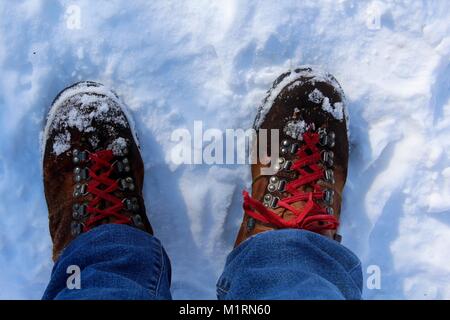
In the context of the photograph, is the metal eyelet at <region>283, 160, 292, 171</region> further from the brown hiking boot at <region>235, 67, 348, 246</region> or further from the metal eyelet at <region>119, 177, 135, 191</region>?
the metal eyelet at <region>119, 177, 135, 191</region>

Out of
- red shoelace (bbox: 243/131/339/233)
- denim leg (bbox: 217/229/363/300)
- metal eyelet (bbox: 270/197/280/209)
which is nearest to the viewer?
denim leg (bbox: 217/229/363/300)

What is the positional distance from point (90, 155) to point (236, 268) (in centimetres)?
53

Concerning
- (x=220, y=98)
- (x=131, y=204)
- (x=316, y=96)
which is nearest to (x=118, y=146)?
(x=131, y=204)

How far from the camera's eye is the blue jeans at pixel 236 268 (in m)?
Result: 1.03

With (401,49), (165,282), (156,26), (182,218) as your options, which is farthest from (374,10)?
(165,282)

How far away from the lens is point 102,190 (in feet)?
4.52

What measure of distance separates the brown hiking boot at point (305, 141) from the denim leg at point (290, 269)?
19cm

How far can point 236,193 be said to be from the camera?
1.46 meters

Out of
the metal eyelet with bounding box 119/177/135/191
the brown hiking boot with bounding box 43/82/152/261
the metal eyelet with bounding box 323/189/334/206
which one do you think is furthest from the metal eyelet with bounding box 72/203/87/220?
the metal eyelet with bounding box 323/189/334/206

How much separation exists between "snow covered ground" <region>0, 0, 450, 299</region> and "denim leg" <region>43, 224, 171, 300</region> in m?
0.25

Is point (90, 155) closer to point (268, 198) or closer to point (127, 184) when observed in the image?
point (127, 184)

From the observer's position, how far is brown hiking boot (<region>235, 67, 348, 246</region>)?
→ 1390 millimetres
